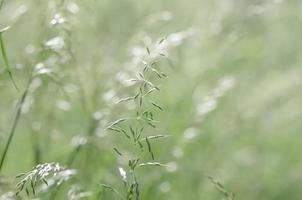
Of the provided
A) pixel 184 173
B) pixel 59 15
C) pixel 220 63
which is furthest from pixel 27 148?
pixel 59 15

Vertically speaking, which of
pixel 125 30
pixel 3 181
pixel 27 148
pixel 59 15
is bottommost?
Answer: pixel 3 181

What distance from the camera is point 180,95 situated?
151 inches

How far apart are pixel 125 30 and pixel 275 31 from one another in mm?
755

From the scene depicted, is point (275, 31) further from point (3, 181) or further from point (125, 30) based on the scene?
point (3, 181)

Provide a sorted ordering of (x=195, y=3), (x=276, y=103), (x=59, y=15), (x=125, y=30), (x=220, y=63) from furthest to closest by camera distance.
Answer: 1. (x=195, y=3)
2. (x=125, y=30)
3. (x=276, y=103)
4. (x=220, y=63)
5. (x=59, y=15)

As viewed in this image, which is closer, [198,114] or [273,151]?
[198,114]

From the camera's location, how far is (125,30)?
15.3 ft

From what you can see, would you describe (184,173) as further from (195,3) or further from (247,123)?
(195,3)

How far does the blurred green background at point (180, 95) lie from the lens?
308 centimetres

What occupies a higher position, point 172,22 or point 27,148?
point 172,22

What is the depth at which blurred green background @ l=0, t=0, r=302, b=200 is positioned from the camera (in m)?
3.08

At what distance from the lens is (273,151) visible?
4098mm

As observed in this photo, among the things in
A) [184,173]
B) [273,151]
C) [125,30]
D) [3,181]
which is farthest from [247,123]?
[3,181]

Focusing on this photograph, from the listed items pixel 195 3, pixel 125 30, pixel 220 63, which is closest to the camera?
pixel 220 63
